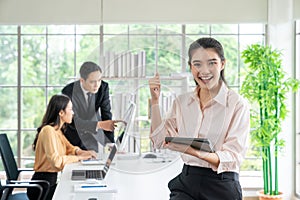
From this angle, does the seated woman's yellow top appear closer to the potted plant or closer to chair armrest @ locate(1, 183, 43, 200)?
chair armrest @ locate(1, 183, 43, 200)

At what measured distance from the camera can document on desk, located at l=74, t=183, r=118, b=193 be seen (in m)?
3.14

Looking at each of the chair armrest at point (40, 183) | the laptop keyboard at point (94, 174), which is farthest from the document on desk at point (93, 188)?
the chair armrest at point (40, 183)

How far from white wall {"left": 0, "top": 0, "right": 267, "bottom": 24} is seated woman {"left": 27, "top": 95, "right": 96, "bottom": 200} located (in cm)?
197

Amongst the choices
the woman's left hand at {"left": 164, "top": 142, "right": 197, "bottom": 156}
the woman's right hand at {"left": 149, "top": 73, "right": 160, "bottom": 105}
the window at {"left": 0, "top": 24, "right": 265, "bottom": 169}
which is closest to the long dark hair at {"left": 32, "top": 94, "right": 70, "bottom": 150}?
the window at {"left": 0, "top": 24, "right": 265, "bottom": 169}

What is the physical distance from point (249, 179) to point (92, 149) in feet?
15.6

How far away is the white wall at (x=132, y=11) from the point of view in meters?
6.27

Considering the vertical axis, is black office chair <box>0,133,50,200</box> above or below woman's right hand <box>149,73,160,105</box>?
below

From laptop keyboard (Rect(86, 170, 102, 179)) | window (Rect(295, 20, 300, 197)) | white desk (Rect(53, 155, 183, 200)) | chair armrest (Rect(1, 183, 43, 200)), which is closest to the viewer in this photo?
white desk (Rect(53, 155, 183, 200))

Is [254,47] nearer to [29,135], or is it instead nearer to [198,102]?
[29,135]

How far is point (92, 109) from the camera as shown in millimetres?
Result: 1998

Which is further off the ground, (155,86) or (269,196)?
(155,86)

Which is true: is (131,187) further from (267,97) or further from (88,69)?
(267,97)

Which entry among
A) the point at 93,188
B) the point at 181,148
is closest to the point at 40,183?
the point at 93,188

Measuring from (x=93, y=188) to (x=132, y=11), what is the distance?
337cm
